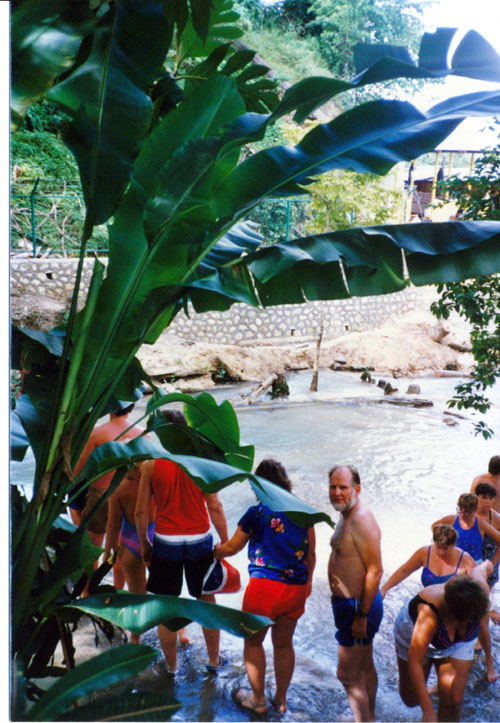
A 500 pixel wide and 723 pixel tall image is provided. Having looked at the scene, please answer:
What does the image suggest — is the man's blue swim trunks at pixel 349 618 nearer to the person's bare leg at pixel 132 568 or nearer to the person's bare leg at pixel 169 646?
the person's bare leg at pixel 169 646

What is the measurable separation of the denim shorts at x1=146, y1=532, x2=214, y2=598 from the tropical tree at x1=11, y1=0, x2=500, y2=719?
83 centimetres

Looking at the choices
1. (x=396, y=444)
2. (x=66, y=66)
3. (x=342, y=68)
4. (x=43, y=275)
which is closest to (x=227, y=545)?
(x=66, y=66)

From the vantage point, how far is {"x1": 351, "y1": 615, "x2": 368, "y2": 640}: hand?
2168mm

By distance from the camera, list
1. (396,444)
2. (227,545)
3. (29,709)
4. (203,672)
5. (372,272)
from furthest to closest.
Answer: (396,444) < (203,672) < (227,545) < (372,272) < (29,709)

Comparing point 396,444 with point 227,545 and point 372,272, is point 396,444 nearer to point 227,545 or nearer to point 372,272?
point 227,545

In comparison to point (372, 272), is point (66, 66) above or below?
above

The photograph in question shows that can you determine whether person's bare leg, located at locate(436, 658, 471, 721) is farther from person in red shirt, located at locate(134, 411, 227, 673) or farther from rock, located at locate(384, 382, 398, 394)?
rock, located at locate(384, 382, 398, 394)

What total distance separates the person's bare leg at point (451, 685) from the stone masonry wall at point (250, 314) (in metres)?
6.15

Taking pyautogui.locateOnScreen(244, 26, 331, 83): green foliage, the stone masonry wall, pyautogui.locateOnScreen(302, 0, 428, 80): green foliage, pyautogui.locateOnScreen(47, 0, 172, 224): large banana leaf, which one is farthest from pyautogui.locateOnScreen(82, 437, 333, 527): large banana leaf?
the stone masonry wall

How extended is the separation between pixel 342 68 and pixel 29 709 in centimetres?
475

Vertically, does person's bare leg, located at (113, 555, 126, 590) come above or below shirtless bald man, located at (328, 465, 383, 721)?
below

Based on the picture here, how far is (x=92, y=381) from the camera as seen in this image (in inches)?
59.4

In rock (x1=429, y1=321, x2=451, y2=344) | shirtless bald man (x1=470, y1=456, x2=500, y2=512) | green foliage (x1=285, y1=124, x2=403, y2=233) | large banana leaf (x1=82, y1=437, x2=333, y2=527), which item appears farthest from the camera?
rock (x1=429, y1=321, x2=451, y2=344)

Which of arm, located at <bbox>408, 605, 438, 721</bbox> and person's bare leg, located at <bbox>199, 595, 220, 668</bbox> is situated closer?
arm, located at <bbox>408, 605, 438, 721</bbox>
